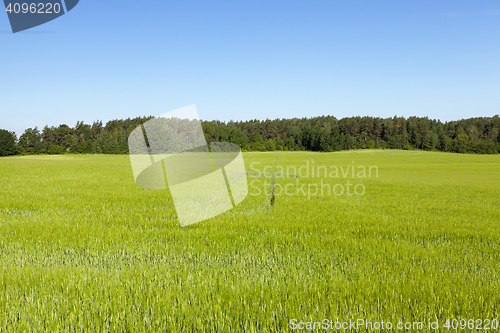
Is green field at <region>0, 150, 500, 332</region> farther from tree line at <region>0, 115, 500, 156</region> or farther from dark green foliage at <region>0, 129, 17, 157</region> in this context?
dark green foliage at <region>0, 129, 17, 157</region>

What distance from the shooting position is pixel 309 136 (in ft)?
470

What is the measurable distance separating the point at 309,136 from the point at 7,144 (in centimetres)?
12586

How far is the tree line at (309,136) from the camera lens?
112250 millimetres

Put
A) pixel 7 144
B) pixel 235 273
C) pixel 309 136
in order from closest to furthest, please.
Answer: pixel 235 273, pixel 7 144, pixel 309 136

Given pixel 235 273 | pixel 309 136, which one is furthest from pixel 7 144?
pixel 235 273

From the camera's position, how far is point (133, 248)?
5918mm

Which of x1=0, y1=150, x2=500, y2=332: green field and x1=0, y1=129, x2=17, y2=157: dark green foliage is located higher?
x1=0, y1=129, x2=17, y2=157: dark green foliage

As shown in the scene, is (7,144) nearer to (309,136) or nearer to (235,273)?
(309,136)

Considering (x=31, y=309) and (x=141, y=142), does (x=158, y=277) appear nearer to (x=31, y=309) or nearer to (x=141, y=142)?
(x=31, y=309)

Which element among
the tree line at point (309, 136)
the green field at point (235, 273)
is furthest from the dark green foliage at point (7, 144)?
the green field at point (235, 273)

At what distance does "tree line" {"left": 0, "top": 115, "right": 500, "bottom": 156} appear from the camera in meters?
112

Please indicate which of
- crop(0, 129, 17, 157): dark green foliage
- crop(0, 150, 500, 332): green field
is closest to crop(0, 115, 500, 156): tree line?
crop(0, 129, 17, 157): dark green foliage

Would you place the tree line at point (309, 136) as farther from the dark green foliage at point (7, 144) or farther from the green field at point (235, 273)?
the green field at point (235, 273)

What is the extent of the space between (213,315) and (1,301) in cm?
280
